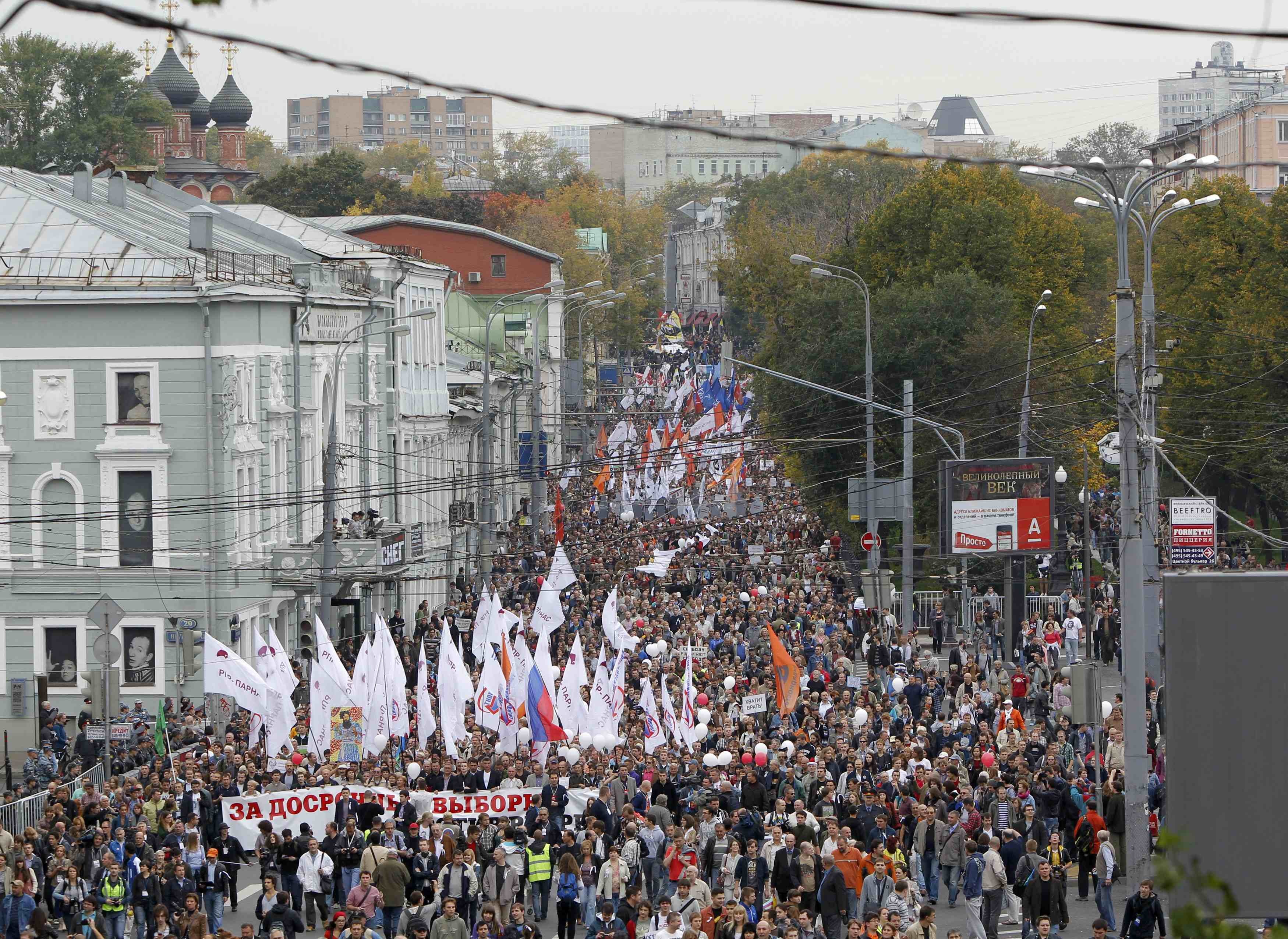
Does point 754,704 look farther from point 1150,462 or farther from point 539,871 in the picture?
point 539,871

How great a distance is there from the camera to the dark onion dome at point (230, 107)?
94.8 m

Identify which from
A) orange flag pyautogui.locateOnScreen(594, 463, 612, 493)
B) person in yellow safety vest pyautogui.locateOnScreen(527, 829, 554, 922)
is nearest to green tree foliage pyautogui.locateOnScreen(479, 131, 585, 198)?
orange flag pyautogui.locateOnScreen(594, 463, 612, 493)

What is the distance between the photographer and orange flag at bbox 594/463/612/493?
2272 inches

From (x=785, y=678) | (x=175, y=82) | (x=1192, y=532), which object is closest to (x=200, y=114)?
(x=175, y=82)

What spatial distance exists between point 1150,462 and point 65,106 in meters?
75.3

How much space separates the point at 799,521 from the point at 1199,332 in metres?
11.9

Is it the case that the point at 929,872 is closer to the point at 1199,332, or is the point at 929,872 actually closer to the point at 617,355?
the point at 1199,332

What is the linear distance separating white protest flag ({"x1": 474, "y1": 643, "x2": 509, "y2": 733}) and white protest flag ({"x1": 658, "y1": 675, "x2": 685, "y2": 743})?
6.69ft

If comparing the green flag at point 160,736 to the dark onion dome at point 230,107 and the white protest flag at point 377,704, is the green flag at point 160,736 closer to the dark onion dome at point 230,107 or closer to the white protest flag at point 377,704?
the white protest flag at point 377,704

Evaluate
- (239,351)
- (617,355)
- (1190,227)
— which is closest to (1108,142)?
(617,355)

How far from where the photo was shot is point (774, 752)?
25.1m

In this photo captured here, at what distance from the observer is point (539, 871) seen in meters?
20.6

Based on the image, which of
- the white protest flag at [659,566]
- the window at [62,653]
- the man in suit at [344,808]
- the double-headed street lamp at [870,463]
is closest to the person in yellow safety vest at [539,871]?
the man in suit at [344,808]

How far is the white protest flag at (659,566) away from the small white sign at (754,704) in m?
15.2
